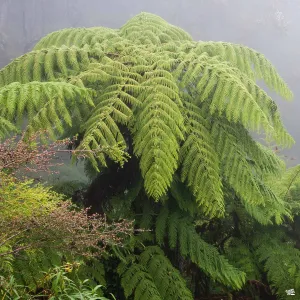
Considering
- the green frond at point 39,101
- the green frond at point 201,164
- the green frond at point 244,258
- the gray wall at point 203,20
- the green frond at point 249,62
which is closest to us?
the green frond at point 39,101

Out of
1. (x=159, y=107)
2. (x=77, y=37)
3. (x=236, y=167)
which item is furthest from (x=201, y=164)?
(x=77, y=37)

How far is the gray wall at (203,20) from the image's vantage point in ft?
40.8

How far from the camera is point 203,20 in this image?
1570cm

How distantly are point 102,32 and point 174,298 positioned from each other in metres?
1.90

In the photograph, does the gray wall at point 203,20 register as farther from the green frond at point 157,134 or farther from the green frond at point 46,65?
the green frond at point 157,134

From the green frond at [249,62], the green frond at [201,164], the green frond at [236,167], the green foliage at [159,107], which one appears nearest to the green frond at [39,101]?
the green foliage at [159,107]

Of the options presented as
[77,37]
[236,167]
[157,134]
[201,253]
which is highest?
[77,37]

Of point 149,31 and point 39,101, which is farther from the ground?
point 149,31

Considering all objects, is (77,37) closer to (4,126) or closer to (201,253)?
(4,126)

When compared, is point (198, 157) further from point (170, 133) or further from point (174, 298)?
point (174, 298)

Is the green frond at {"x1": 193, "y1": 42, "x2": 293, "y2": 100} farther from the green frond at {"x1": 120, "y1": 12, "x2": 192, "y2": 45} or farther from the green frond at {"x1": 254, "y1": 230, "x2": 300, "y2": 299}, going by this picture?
the green frond at {"x1": 254, "y1": 230, "x2": 300, "y2": 299}

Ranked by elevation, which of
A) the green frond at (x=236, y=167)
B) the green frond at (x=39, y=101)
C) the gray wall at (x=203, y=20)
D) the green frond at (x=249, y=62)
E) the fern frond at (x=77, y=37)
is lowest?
the gray wall at (x=203, y=20)

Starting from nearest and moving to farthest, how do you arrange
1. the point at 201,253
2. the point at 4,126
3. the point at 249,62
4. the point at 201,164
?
the point at 4,126, the point at 201,164, the point at 201,253, the point at 249,62

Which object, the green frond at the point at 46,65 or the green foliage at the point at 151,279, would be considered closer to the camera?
the green foliage at the point at 151,279
